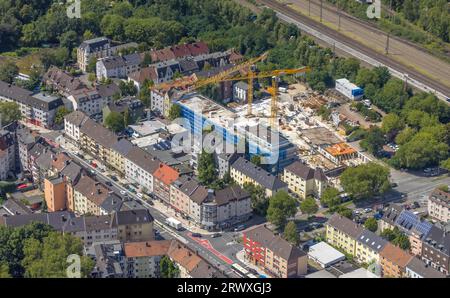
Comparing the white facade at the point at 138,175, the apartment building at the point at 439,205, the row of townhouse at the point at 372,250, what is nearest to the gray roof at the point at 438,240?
the row of townhouse at the point at 372,250

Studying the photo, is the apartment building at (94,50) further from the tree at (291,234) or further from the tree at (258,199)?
the tree at (291,234)

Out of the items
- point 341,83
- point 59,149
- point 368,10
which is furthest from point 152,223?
point 368,10

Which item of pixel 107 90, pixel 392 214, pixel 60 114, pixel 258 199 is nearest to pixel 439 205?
pixel 392 214

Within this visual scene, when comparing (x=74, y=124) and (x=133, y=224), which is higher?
(x=133, y=224)

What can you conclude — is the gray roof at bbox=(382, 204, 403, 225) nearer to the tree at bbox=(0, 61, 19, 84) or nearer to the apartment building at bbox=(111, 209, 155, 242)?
the apartment building at bbox=(111, 209, 155, 242)

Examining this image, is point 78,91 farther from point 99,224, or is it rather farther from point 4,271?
point 4,271

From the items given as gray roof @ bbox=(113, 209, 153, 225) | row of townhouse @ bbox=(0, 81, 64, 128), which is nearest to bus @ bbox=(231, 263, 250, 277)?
gray roof @ bbox=(113, 209, 153, 225)

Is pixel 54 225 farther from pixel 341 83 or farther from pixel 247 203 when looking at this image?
pixel 341 83
